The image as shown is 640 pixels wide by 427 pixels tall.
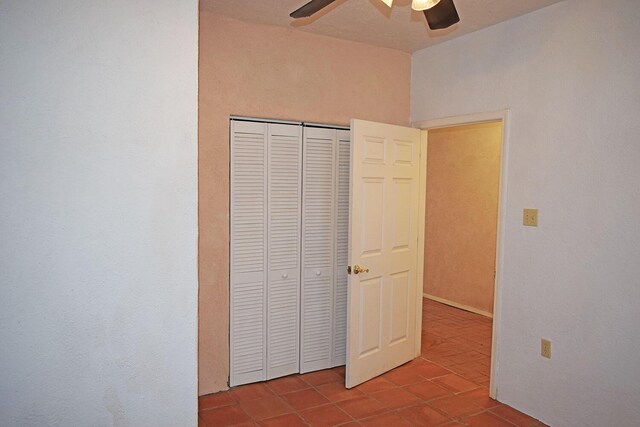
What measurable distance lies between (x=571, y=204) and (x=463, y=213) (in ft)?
8.82

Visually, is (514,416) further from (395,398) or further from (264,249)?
(264,249)

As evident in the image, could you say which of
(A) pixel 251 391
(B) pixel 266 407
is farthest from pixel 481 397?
(A) pixel 251 391

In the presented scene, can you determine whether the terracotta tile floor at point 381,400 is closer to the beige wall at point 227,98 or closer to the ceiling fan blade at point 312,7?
the beige wall at point 227,98

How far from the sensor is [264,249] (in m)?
3.23

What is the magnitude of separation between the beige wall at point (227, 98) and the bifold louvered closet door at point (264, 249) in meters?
0.08

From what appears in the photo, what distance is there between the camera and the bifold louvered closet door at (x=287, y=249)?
10.3ft

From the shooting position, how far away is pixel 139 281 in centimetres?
196

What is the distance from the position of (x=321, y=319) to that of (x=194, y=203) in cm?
180

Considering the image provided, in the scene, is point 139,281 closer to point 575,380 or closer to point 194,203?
point 194,203

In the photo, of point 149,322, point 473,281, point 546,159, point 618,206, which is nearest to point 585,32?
point 546,159

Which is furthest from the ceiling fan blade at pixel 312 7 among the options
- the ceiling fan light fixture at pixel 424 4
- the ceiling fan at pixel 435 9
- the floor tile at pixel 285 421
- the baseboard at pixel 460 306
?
the baseboard at pixel 460 306

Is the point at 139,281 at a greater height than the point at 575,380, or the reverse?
the point at 139,281

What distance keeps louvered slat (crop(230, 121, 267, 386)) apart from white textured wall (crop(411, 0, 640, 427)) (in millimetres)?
1654

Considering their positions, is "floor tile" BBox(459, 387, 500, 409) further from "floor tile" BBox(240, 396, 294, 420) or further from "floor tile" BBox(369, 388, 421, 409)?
"floor tile" BBox(240, 396, 294, 420)
